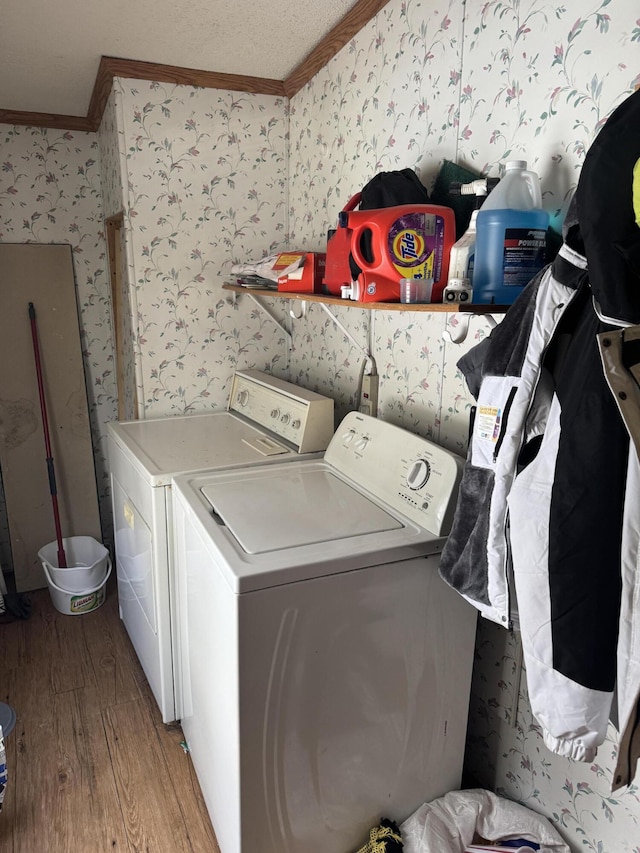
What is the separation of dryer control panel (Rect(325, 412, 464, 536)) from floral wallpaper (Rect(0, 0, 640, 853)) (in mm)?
142

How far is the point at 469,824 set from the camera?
1.57 metres

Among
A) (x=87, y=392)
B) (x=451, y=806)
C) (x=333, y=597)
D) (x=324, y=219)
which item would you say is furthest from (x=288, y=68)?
(x=451, y=806)

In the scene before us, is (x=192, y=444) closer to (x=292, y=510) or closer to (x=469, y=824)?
(x=292, y=510)

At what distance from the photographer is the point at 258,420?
243cm

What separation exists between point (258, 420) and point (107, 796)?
1.36m

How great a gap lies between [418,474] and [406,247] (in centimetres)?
57

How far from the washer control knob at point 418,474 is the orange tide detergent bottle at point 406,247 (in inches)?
16.4

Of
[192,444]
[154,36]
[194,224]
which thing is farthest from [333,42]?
[192,444]

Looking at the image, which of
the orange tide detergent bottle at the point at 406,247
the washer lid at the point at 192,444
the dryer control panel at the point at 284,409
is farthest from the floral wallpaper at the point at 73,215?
the orange tide detergent bottle at the point at 406,247

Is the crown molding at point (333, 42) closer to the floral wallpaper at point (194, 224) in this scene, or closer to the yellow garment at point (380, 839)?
the floral wallpaper at point (194, 224)

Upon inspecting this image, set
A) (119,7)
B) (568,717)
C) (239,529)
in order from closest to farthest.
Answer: (568,717), (239,529), (119,7)

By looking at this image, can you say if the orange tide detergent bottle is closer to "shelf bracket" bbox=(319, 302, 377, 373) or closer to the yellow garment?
"shelf bracket" bbox=(319, 302, 377, 373)

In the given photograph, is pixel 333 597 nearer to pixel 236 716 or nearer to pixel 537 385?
pixel 236 716

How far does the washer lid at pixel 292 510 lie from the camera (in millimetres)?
1418
